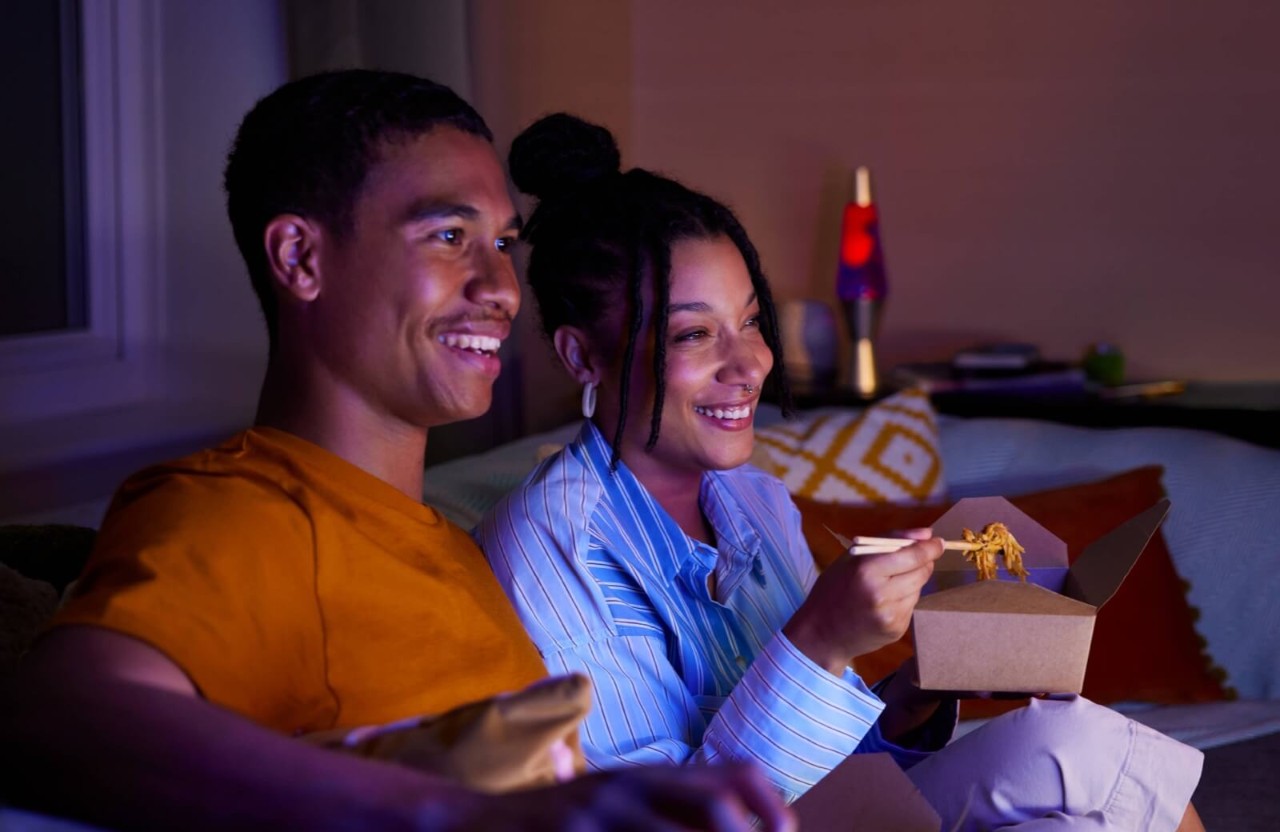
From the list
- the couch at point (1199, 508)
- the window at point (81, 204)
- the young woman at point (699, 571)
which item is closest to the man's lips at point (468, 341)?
the young woman at point (699, 571)

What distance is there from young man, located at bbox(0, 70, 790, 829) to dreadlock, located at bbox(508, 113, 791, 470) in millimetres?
Answer: 293

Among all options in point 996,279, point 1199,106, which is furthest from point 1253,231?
point 996,279

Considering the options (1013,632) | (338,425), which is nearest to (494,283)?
(338,425)

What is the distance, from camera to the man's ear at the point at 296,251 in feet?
3.56

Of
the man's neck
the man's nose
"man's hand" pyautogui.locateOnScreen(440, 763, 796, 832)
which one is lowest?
"man's hand" pyautogui.locateOnScreen(440, 763, 796, 832)

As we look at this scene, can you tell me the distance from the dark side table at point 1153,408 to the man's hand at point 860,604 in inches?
53.4

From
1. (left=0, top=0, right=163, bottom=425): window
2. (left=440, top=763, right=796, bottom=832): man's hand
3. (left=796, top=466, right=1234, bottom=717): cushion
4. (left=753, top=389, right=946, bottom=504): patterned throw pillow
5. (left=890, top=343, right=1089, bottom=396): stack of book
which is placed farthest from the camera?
(left=890, top=343, right=1089, bottom=396): stack of book

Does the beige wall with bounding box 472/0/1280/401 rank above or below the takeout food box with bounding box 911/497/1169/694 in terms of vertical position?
above

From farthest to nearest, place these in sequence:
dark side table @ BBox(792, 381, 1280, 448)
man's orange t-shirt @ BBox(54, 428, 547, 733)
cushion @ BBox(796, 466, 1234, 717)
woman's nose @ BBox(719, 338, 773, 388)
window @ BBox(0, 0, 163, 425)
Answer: dark side table @ BBox(792, 381, 1280, 448) → window @ BBox(0, 0, 163, 425) → cushion @ BBox(796, 466, 1234, 717) → woman's nose @ BBox(719, 338, 773, 388) → man's orange t-shirt @ BBox(54, 428, 547, 733)

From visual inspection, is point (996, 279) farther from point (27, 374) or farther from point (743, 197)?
point (27, 374)

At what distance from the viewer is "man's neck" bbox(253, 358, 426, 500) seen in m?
1.09

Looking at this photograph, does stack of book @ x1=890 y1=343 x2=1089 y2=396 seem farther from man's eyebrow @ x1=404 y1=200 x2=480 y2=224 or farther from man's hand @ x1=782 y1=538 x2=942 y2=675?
man's eyebrow @ x1=404 y1=200 x2=480 y2=224

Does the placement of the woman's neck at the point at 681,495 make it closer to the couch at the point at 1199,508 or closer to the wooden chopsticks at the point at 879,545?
the wooden chopsticks at the point at 879,545

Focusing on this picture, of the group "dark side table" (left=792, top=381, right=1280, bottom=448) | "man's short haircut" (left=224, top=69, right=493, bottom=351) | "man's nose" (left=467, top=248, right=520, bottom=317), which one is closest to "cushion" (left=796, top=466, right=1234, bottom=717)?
"dark side table" (left=792, top=381, right=1280, bottom=448)
